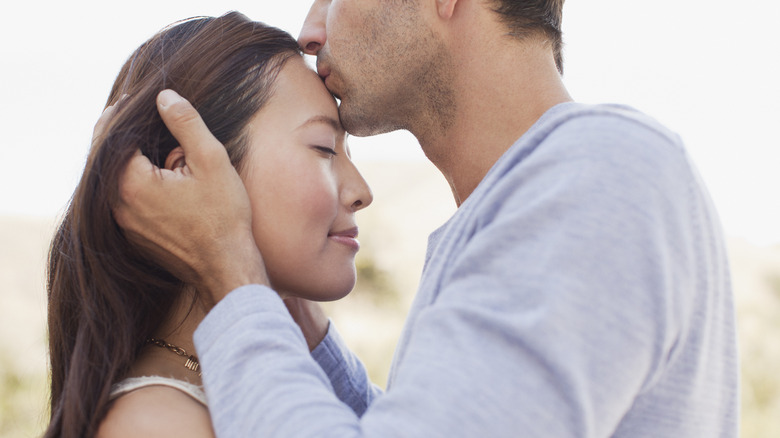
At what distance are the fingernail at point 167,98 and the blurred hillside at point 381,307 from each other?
145 inches

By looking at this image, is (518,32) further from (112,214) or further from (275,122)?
(112,214)

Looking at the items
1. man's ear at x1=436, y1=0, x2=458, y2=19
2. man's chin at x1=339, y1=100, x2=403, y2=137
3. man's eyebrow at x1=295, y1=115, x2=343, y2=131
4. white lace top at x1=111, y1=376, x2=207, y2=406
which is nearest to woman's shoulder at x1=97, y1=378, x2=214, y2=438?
white lace top at x1=111, y1=376, x2=207, y2=406

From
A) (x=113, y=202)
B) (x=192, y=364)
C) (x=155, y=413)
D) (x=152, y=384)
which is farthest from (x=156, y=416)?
(x=113, y=202)

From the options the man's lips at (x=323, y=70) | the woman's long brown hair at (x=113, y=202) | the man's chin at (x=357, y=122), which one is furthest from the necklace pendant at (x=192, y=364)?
the man's lips at (x=323, y=70)

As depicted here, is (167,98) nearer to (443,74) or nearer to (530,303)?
(443,74)

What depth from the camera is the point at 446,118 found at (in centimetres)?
224

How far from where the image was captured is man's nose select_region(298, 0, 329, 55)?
229 cm

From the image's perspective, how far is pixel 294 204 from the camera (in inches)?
74.7

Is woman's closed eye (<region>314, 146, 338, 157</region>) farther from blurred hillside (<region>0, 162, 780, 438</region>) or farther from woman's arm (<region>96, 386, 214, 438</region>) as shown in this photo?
blurred hillside (<region>0, 162, 780, 438</region>)

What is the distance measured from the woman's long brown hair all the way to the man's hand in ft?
0.32

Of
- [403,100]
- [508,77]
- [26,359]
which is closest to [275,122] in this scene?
[403,100]

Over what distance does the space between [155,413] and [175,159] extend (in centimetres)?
68

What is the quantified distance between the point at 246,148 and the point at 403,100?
0.61 meters

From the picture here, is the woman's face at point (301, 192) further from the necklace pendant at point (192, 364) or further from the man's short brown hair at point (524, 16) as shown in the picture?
the man's short brown hair at point (524, 16)
